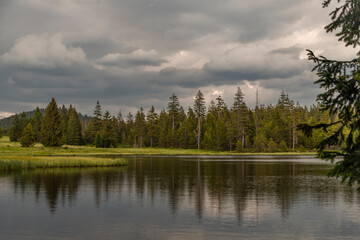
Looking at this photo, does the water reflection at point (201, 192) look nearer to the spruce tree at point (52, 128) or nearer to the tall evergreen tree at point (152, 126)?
the spruce tree at point (52, 128)

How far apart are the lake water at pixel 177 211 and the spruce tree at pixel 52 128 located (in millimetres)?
66961

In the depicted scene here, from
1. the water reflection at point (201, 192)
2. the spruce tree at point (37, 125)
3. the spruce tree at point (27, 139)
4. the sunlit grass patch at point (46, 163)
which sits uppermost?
the spruce tree at point (37, 125)

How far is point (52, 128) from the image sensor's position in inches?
4023

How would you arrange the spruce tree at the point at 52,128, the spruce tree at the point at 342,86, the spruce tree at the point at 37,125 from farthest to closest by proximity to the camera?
the spruce tree at the point at 37,125
the spruce tree at the point at 52,128
the spruce tree at the point at 342,86

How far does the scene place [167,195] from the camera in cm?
2936

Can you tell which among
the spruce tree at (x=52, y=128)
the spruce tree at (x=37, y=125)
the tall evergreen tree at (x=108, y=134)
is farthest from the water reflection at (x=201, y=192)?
the spruce tree at (x=37, y=125)

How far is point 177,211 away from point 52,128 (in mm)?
87696

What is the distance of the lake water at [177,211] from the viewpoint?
17406 mm

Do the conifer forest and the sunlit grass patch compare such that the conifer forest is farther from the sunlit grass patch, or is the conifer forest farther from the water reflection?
the water reflection

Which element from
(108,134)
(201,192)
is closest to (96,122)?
(108,134)

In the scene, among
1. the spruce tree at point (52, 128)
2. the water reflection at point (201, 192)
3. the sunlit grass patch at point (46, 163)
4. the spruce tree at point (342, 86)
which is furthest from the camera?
the spruce tree at point (52, 128)

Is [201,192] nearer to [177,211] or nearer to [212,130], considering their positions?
[177,211]

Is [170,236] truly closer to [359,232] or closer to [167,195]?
[359,232]

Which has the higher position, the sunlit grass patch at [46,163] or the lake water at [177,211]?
the sunlit grass patch at [46,163]
